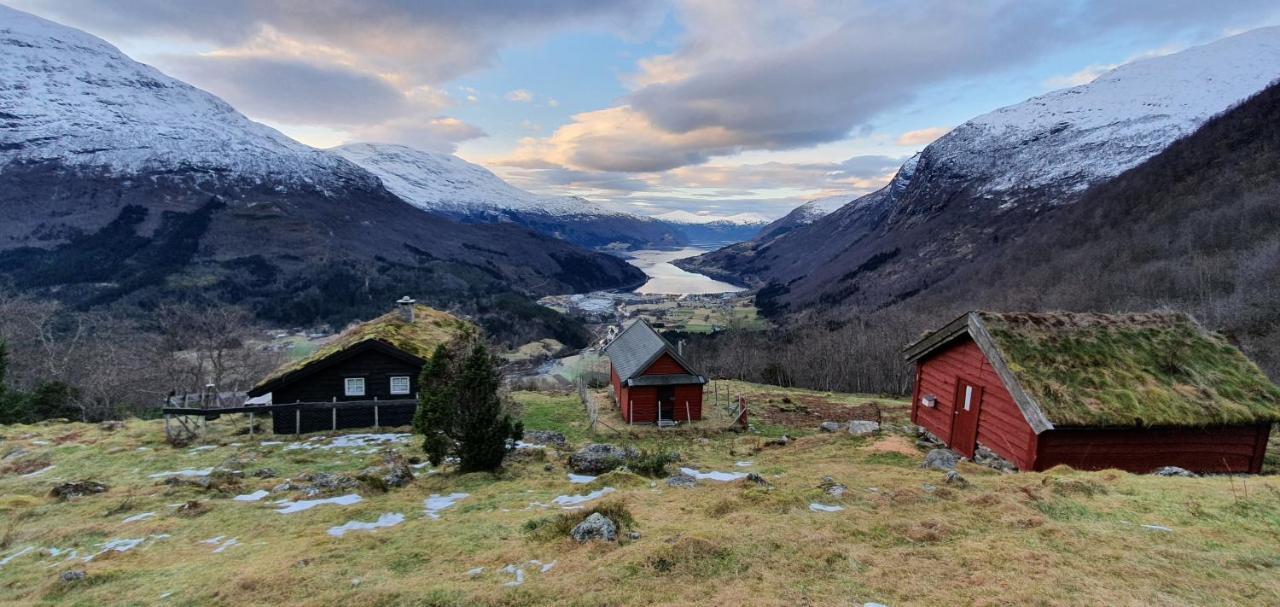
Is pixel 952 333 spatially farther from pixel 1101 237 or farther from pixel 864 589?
pixel 1101 237

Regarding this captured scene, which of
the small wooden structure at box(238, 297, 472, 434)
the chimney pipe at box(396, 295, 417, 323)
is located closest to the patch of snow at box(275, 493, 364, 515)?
the small wooden structure at box(238, 297, 472, 434)

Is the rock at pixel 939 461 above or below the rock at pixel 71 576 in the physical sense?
below

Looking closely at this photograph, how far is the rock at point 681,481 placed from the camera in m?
13.9

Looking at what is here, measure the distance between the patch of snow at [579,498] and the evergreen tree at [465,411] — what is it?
3.47 metres

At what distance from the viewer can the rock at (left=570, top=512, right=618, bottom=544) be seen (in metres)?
9.27

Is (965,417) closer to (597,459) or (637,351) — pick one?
(597,459)

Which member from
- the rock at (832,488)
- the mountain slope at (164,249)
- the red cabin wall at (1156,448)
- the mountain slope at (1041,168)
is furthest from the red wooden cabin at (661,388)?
the mountain slope at (1041,168)

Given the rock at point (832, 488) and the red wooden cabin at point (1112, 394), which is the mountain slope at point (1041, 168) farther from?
the rock at point (832, 488)

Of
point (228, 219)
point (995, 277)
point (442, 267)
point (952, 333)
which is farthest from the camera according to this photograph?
point (442, 267)

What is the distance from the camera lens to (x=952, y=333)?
780 inches

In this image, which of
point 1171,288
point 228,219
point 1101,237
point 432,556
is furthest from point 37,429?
point 228,219

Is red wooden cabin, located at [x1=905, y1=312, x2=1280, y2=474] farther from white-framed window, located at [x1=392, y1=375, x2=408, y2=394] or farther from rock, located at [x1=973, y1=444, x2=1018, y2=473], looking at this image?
white-framed window, located at [x1=392, y1=375, x2=408, y2=394]

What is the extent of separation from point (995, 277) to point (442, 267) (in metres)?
173

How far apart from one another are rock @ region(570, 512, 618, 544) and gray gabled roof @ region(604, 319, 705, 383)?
18.5 m
